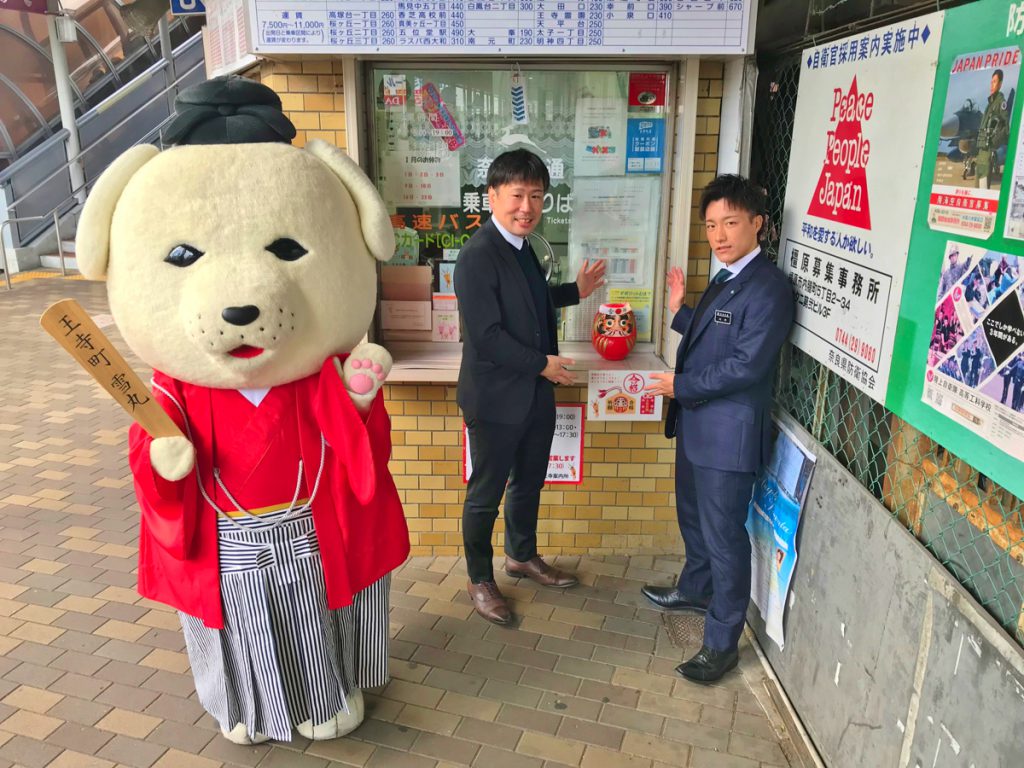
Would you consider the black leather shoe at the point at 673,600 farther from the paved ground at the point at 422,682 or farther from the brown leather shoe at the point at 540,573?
the brown leather shoe at the point at 540,573

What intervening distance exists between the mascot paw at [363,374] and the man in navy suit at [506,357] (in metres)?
0.80

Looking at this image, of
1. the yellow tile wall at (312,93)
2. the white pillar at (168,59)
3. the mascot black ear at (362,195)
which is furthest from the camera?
the white pillar at (168,59)

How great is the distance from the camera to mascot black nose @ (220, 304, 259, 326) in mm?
2256

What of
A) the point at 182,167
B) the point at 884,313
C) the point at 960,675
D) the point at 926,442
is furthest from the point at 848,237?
the point at 182,167

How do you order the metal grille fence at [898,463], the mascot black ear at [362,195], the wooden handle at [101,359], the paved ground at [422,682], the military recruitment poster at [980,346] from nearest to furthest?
the military recruitment poster at [980,346]
the metal grille fence at [898,463]
the wooden handle at [101,359]
the mascot black ear at [362,195]
the paved ground at [422,682]

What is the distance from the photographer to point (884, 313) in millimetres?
2430

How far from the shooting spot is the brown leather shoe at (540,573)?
4.07 meters

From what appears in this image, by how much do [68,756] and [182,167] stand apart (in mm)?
2239

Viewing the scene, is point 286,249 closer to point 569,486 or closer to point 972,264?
point 972,264

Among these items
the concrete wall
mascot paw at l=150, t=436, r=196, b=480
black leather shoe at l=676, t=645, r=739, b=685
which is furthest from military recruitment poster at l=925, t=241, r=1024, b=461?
mascot paw at l=150, t=436, r=196, b=480

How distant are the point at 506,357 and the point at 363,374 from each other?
0.91 meters

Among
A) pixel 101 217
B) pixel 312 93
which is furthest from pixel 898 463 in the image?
pixel 312 93

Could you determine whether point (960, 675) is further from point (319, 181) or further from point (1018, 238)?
point (319, 181)

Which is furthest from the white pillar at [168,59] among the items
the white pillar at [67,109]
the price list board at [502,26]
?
the price list board at [502,26]
